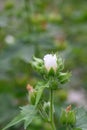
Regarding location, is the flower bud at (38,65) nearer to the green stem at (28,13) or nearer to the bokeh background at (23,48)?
the bokeh background at (23,48)

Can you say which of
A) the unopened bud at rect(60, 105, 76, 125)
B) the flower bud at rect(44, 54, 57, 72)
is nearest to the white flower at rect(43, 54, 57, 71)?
the flower bud at rect(44, 54, 57, 72)

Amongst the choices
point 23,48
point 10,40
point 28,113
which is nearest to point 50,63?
point 28,113

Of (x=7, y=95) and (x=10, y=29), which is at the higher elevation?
(x=10, y=29)

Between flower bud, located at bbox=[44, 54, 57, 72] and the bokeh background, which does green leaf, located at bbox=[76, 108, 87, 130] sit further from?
the bokeh background

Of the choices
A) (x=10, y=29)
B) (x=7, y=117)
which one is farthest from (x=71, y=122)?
(x=10, y=29)

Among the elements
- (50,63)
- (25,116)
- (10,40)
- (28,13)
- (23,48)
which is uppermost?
(28,13)

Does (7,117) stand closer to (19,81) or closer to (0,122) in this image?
(0,122)

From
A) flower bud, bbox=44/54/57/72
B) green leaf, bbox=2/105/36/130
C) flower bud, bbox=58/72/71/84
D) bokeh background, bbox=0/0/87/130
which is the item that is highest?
bokeh background, bbox=0/0/87/130

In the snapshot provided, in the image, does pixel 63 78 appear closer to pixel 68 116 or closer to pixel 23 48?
pixel 68 116
